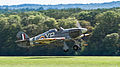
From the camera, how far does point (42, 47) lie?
3755 inches

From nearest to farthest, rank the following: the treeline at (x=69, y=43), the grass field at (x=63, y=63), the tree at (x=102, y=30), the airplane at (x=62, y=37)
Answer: the grass field at (x=63, y=63) → the airplane at (x=62, y=37) → the treeline at (x=69, y=43) → the tree at (x=102, y=30)

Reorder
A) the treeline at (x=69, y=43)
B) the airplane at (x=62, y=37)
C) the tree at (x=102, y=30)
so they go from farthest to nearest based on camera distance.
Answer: the tree at (x=102, y=30)
the treeline at (x=69, y=43)
the airplane at (x=62, y=37)

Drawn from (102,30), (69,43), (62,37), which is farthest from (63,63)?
(102,30)

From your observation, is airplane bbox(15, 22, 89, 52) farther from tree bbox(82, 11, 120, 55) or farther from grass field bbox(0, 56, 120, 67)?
tree bbox(82, 11, 120, 55)

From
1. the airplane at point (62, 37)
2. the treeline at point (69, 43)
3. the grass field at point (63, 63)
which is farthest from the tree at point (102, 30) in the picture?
the grass field at point (63, 63)

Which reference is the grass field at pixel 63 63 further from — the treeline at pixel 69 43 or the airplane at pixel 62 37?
the treeline at pixel 69 43

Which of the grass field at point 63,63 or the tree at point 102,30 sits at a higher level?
the grass field at point 63,63

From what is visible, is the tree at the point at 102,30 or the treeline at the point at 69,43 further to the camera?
the tree at the point at 102,30

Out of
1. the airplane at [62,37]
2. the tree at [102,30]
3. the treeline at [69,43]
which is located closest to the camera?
the airplane at [62,37]

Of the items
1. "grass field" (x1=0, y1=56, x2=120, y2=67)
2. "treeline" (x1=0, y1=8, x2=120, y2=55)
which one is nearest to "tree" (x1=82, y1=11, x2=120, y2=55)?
"treeline" (x1=0, y1=8, x2=120, y2=55)

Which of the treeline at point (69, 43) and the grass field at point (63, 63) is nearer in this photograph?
the grass field at point (63, 63)

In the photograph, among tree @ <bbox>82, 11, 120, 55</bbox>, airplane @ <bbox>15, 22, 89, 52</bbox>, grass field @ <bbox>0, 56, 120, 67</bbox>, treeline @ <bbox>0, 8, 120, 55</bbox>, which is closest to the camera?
grass field @ <bbox>0, 56, 120, 67</bbox>

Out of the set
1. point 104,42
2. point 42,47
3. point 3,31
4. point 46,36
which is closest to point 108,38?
point 104,42

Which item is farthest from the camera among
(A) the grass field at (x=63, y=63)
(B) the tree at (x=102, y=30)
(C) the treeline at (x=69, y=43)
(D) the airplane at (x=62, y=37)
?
(B) the tree at (x=102, y=30)
